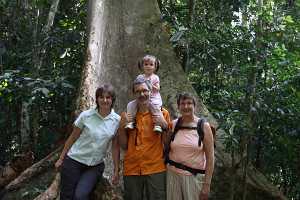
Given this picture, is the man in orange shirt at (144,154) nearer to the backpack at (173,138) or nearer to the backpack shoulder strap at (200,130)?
the backpack at (173,138)

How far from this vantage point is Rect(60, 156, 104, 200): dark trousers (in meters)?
3.31

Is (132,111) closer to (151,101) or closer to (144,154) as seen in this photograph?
(151,101)

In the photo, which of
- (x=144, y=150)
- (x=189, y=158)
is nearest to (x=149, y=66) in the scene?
(x=144, y=150)

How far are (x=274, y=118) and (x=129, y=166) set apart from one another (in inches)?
71.8

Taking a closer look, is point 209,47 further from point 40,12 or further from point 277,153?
point 40,12

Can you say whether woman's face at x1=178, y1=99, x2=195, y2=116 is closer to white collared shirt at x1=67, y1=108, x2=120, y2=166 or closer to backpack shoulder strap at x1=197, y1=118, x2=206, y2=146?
backpack shoulder strap at x1=197, y1=118, x2=206, y2=146

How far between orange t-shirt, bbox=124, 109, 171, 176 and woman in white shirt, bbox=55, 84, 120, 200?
18 cm

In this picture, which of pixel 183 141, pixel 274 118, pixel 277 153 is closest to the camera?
pixel 183 141

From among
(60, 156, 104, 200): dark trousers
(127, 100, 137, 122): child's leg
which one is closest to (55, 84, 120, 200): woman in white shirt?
(60, 156, 104, 200): dark trousers

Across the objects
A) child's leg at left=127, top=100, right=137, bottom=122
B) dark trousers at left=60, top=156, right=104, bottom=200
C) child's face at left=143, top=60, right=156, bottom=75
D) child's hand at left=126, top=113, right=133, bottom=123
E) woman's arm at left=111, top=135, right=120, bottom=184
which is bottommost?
dark trousers at left=60, top=156, right=104, bottom=200

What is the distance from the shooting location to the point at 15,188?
16.0ft

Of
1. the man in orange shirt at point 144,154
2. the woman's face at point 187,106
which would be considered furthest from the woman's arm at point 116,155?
the woman's face at point 187,106

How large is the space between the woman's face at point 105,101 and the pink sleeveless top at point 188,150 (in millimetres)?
601

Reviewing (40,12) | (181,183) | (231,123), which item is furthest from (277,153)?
(40,12)
